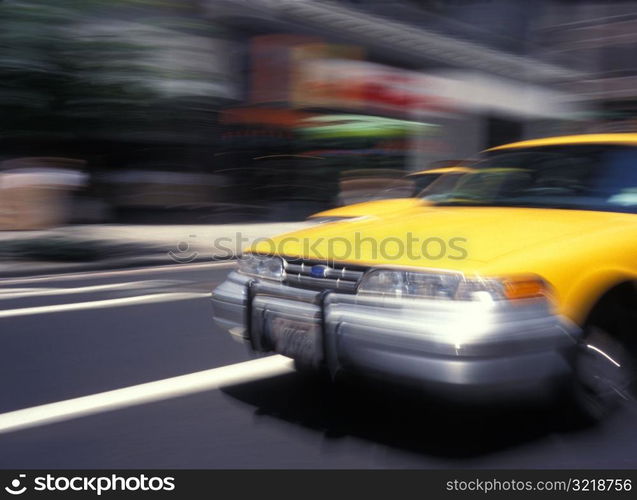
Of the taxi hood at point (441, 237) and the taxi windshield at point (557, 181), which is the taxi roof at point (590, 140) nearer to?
the taxi windshield at point (557, 181)

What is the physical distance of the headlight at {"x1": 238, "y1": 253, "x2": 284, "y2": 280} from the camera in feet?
13.6

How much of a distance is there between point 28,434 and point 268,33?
14.0m

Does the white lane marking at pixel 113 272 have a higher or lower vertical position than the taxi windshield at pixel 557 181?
lower

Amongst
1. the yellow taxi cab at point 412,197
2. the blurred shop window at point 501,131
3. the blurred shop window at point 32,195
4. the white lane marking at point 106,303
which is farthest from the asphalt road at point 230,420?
the blurred shop window at point 501,131

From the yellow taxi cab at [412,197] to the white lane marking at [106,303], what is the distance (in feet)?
6.06

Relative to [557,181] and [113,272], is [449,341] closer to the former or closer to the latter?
[557,181]

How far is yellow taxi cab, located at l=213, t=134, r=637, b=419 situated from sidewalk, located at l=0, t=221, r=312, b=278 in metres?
5.82

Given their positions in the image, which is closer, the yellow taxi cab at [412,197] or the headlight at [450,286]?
the headlight at [450,286]

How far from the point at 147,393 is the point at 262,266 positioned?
3.21ft

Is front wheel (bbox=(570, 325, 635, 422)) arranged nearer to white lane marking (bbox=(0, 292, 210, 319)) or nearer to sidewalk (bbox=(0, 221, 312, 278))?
white lane marking (bbox=(0, 292, 210, 319))

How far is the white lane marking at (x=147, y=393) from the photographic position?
3977 millimetres

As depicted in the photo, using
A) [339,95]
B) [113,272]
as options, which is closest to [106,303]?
[113,272]

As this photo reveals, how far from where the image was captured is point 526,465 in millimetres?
3363

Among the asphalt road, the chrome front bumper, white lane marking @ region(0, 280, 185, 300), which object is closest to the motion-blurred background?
white lane marking @ region(0, 280, 185, 300)
